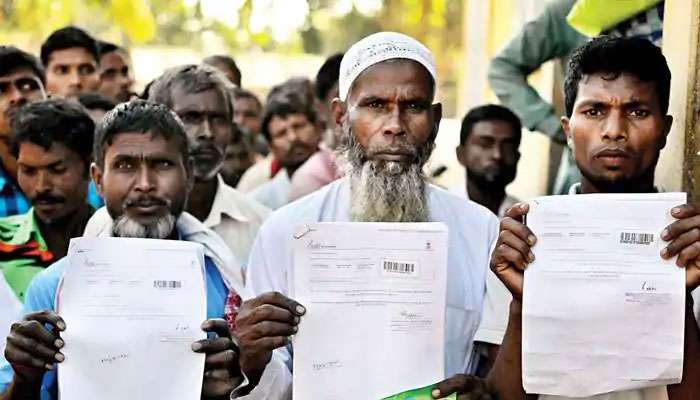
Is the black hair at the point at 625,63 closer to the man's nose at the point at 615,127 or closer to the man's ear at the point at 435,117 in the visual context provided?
the man's nose at the point at 615,127

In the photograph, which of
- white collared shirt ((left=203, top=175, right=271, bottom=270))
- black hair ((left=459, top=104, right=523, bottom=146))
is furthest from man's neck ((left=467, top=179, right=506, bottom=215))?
white collared shirt ((left=203, top=175, right=271, bottom=270))

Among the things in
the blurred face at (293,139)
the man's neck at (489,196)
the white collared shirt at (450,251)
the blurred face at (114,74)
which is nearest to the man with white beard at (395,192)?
the white collared shirt at (450,251)

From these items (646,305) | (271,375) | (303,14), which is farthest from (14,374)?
(303,14)

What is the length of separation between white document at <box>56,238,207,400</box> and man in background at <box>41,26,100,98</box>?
12.0 feet

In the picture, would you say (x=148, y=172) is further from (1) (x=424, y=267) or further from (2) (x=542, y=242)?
(2) (x=542, y=242)

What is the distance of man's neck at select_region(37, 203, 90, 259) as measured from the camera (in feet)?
15.0

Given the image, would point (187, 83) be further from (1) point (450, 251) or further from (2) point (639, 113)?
(2) point (639, 113)

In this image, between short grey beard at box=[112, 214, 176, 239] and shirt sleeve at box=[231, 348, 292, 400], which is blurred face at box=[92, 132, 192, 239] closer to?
short grey beard at box=[112, 214, 176, 239]

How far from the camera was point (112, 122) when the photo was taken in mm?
4180

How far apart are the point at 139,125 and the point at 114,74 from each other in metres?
3.55

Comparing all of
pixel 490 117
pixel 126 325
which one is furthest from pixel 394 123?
pixel 490 117

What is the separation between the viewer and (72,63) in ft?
22.6

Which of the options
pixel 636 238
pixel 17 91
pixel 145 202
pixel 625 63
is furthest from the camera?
pixel 17 91

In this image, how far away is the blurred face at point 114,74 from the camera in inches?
293
